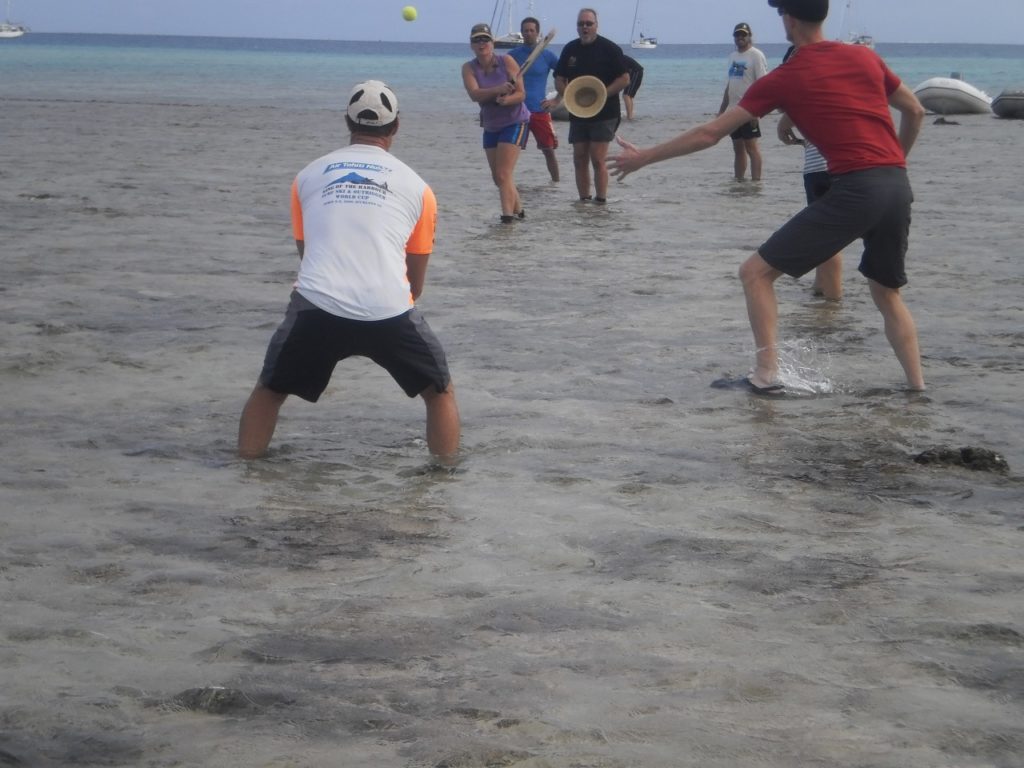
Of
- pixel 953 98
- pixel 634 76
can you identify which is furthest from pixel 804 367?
pixel 953 98

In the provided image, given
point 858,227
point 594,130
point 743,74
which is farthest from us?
point 743,74

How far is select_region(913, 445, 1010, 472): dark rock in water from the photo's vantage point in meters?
5.48

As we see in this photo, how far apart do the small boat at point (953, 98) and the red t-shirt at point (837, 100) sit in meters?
25.6

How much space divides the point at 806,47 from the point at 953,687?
3621 millimetres

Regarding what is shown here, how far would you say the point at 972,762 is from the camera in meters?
3.17

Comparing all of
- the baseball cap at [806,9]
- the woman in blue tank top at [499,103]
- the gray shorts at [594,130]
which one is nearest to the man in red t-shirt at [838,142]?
the baseball cap at [806,9]

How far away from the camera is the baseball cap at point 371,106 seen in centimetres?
543

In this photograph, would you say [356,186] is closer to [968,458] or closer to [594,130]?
[968,458]

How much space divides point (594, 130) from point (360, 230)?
871 centimetres

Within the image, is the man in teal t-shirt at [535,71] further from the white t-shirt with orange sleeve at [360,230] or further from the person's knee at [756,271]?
the white t-shirt with orange sleeve at [360,230]

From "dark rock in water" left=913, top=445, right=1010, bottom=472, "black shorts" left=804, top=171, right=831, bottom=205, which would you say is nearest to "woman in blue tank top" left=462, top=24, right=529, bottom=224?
"black shorts" left=804, top=171, right=831, bottom=205

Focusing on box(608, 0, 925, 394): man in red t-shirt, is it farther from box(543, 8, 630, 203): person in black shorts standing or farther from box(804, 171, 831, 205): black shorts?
box(543, 8, 630, 203): person in black shorts standing

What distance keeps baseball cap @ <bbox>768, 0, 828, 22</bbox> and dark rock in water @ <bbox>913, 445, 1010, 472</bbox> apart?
212cm

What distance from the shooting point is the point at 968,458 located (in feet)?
18.1
